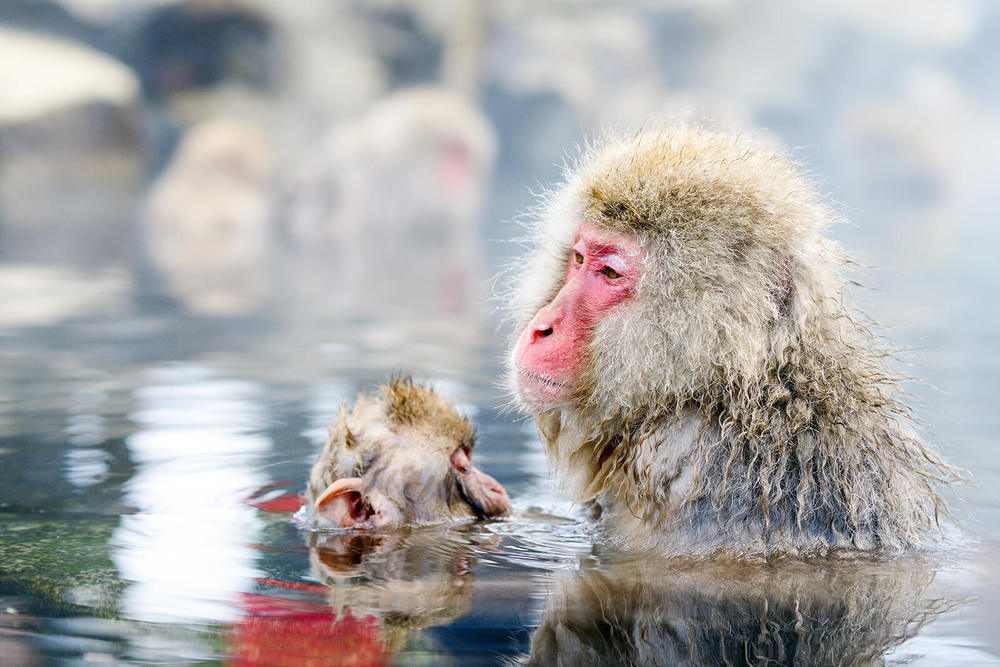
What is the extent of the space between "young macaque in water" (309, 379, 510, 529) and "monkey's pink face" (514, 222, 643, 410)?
53cm

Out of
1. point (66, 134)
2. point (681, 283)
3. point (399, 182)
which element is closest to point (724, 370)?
point (681, 283)

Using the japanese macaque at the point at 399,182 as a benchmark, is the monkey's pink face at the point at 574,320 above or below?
below

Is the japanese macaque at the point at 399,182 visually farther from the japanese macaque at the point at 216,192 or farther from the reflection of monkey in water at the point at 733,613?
the reflection of monkey in water at the point at 733,613

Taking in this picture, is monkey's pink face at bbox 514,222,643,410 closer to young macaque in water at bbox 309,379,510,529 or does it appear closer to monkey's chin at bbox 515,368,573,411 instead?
Answer: monkey's chin at bbox 515,368,573,411

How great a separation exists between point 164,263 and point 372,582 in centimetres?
917

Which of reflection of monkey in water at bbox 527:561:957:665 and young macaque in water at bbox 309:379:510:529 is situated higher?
young macaque in water at bbox 309:379:510:529

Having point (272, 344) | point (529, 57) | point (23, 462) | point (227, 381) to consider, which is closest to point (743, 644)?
point (23, 462)

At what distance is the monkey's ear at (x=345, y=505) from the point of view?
3545mm

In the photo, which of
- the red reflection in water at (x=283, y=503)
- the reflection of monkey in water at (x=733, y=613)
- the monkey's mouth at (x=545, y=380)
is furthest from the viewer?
the red reflection in water at (x=283, y=503)

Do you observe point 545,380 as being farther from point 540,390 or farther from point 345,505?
point 345,505

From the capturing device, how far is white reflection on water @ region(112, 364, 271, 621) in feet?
9.37

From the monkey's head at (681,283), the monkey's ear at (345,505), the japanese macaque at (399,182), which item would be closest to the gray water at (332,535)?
the monkey's ear at (345,505)

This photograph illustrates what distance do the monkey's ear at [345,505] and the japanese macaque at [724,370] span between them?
625 mm

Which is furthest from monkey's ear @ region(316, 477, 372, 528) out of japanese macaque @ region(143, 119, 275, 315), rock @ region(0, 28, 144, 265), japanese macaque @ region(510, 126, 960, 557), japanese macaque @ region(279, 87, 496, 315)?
rock @ region(0, 28, 144, 265)
